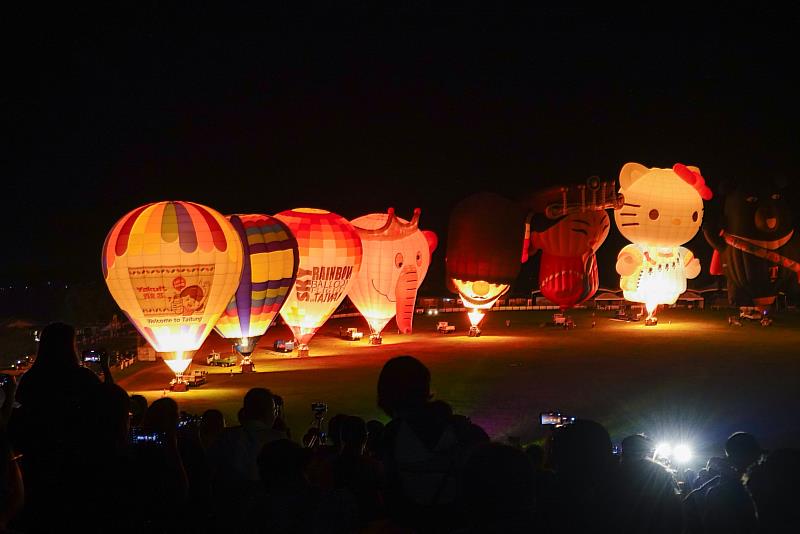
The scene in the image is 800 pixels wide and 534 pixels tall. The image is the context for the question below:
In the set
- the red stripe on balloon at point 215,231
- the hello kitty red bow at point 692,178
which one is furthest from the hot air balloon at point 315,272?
the hello kitty red bow at point 692,178

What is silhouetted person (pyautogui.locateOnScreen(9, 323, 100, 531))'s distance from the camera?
2609mm

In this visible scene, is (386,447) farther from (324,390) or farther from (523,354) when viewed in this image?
(523,354)

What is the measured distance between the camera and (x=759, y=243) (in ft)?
88.3

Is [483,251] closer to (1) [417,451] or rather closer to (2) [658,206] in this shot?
(2) [658,206]

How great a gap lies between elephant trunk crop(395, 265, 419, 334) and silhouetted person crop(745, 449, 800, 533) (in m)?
20.4

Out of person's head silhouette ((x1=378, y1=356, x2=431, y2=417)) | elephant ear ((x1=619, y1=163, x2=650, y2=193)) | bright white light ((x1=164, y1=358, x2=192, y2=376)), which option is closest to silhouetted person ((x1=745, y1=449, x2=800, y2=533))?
person's head silhouette ((x1=378, y1=356, x2=431, y2=417))

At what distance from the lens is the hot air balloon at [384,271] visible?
881 inches

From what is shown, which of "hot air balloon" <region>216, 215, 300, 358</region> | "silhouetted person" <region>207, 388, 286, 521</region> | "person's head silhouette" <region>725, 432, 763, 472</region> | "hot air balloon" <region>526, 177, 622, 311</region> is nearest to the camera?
"person's head silhouette" <region>725, 432, 763, 472</region>

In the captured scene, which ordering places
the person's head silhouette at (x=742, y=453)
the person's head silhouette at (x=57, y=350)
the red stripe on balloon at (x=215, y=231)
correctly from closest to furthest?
the person's head silhouette at (x=742, y=453)
the person's head silhouette at (x=57, y=350)
the red stripe on balloon at (x=215, y=231)

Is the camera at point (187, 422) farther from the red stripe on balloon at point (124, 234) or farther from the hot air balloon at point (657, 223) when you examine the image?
the hot air balloon at point (657, 223)

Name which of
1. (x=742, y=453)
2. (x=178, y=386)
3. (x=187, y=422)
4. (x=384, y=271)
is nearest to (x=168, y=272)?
(x=178, y=386)

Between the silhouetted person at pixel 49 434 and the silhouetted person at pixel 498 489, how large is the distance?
1.28 meters

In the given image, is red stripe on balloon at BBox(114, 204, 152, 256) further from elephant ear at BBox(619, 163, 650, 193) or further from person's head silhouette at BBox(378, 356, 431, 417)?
elephant ear at BBox(619, 163, 650, 193)

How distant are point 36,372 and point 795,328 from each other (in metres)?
25.3
